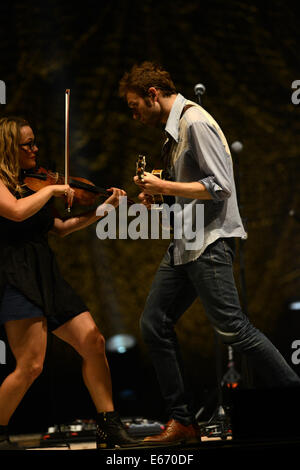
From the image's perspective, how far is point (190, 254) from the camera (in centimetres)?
257

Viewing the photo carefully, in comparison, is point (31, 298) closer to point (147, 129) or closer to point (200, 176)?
point (200, 176)

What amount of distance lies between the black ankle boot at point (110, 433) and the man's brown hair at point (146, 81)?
147 cm

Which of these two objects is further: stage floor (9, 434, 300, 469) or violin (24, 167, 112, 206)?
violin (24, 167, 112, 206)

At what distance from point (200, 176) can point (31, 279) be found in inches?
34.7

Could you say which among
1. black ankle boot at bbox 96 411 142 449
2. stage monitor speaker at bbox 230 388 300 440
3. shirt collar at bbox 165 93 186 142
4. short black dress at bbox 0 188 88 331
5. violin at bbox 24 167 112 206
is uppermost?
shirt collar at bbox 165 93 186 142

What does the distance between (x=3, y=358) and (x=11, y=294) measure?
5.44ft

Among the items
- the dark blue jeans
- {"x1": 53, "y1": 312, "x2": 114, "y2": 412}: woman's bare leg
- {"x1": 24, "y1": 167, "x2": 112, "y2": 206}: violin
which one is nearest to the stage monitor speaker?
the dark blue jeans

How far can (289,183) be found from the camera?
4699 mm

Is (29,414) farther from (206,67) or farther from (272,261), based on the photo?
(206,67)

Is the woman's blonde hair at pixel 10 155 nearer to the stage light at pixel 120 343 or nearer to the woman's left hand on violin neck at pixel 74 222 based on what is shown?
the woman's left hand on violin neck at pixel 74 222

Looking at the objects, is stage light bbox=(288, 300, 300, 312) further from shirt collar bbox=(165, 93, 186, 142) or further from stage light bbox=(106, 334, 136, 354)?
shirt collar bbox=(165, 93, 186, 142)

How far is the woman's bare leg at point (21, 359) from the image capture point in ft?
8.57

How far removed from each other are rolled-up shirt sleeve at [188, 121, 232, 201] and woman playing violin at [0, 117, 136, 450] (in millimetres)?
613

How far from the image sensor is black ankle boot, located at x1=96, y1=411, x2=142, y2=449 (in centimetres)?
268
